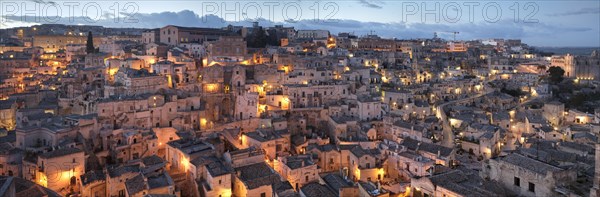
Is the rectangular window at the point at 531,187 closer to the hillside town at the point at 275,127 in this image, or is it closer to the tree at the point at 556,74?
the hillside town at the point at 275,127

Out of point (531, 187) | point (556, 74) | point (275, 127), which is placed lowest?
point (531, 187)

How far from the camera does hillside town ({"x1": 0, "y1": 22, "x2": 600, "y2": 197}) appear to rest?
18.2 m

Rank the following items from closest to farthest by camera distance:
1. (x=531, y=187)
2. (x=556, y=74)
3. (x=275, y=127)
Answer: (x=531, y=187)
(x=275, y=127)
(x=556, y=74)

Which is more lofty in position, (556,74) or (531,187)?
(556,74)

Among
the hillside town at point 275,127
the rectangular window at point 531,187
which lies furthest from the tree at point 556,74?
the rectangular window at point 531,187

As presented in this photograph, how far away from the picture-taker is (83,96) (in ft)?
92.6

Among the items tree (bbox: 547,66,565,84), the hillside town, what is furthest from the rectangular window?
tree (bbox: 547,66,565,84)

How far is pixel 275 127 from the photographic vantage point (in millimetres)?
26594

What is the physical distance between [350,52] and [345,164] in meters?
28.2

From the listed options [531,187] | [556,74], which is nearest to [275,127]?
[531,187]

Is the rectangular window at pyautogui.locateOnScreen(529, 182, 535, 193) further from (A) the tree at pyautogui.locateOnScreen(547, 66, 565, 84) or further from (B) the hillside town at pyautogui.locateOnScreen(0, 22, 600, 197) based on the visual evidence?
(A) the tree at pyautogui.locateOnScreen(547, 66, 565, 84)

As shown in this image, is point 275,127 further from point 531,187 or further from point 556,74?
point 556,74

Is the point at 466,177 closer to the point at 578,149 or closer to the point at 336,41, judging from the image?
the point at 578,149

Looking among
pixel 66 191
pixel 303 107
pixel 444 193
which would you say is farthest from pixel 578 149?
pixel 66 191
